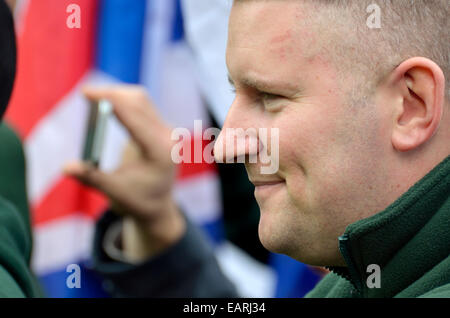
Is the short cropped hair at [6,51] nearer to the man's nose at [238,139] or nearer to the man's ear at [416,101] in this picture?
the man's nose at [238,139]

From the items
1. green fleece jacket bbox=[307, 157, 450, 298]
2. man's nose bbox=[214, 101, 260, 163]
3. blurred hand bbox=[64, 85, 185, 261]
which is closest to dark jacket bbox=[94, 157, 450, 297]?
green fleece jacket bbox=[307, 157, 450, 298]

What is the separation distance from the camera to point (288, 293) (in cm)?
346

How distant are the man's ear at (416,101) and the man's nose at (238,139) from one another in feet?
0.88

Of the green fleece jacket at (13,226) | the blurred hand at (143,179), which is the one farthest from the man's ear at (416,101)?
the blurred hand at (143,179)

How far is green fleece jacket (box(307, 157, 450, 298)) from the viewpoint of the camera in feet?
4.34

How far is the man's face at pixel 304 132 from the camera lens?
1394mm

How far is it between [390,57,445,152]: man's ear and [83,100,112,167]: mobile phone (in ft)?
5.03

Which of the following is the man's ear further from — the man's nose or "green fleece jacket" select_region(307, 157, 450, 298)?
the man's nose

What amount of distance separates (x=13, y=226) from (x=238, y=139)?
659mm

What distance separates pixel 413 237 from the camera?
4.45 feet

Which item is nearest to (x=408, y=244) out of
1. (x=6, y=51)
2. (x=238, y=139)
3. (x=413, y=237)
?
(x=413, y=237)
